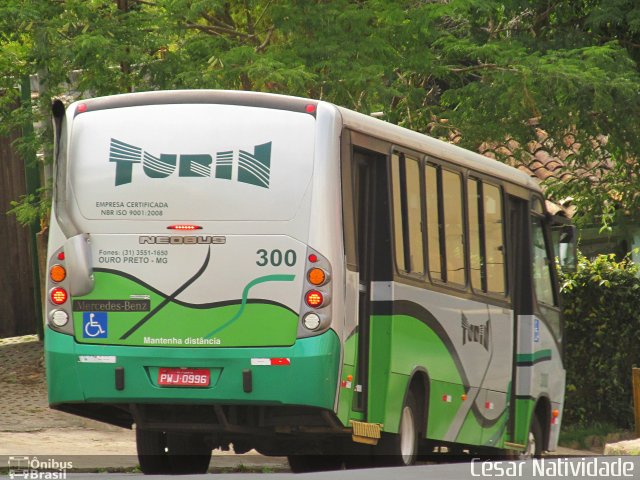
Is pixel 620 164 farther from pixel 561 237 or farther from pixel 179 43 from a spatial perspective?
pixel 179 43

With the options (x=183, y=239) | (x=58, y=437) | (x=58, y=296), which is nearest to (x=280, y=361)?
(x=183, y=239)

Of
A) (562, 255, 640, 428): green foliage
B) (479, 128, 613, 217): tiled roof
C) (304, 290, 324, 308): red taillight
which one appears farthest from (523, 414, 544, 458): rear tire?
(304, 290, 324, 308): red taillight

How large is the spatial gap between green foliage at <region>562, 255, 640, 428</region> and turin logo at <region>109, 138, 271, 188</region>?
9.86 metres

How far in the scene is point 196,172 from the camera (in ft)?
33.2

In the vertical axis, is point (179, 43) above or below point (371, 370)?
above

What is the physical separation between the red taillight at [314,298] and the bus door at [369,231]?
0.76 metres

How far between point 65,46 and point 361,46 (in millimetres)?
3294

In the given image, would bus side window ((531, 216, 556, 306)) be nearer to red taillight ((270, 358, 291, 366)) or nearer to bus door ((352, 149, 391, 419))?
bus door ((352, 149, 391, 419))

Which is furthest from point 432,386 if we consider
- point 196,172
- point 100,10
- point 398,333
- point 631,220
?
point 631,220

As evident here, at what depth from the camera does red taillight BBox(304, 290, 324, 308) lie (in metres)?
9.95

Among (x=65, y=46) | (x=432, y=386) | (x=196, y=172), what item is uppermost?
(x=65, y=46)

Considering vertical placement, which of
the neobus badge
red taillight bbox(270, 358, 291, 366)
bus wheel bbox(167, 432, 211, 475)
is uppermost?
the neobus badge

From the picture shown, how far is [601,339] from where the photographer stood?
63.4ft

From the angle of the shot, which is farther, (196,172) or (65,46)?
(65,46)
